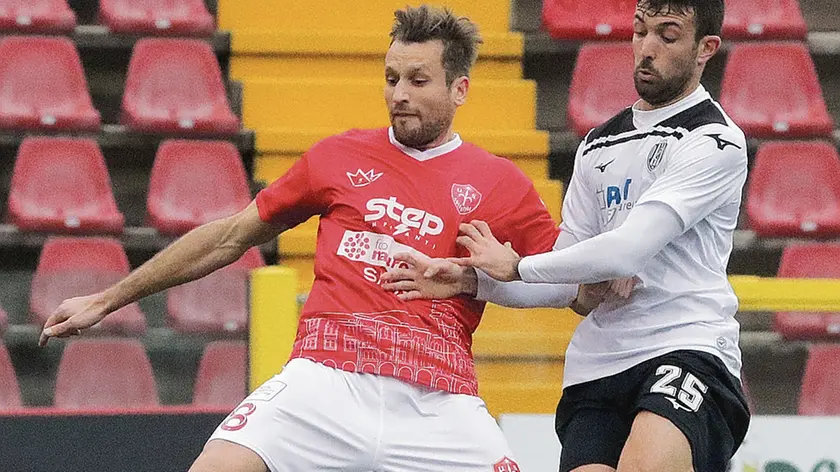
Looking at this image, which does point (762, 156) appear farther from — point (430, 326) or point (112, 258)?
point (430, 326)

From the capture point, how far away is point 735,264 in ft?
21.6

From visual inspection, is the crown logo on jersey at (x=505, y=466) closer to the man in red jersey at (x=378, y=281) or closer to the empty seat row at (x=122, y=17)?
the man in red jersey at (x=378, y=281)

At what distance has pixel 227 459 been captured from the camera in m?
3.23

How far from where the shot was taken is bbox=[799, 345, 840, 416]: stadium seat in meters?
4.35

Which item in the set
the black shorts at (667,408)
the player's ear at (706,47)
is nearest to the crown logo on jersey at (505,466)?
the black shorts at (667,408)

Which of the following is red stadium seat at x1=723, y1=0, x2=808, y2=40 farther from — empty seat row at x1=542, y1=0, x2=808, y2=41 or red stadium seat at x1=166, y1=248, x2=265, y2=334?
red stadium seat at x1=166, y1=248, x2=265, y2=334

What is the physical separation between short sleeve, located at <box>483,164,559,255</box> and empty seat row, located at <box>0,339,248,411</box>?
1.03 meters

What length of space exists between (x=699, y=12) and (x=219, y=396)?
1.92 metres

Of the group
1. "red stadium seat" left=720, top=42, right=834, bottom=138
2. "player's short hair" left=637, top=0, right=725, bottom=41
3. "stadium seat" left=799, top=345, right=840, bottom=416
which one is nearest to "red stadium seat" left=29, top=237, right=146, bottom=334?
"player's short hair" left=637, top=0, right=725, bottom=41

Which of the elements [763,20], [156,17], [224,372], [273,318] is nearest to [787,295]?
[273,318]

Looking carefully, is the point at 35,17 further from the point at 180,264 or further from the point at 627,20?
the point at 180,264

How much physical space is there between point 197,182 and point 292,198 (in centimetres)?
284

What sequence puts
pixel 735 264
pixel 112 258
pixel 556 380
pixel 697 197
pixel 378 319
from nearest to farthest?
1. pixel 697 197
2. pixel 378 319
3. pixel 556 380
4. pixel 112 258
5. pixel 735 264

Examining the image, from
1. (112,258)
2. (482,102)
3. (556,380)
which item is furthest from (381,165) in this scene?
(482,102)
